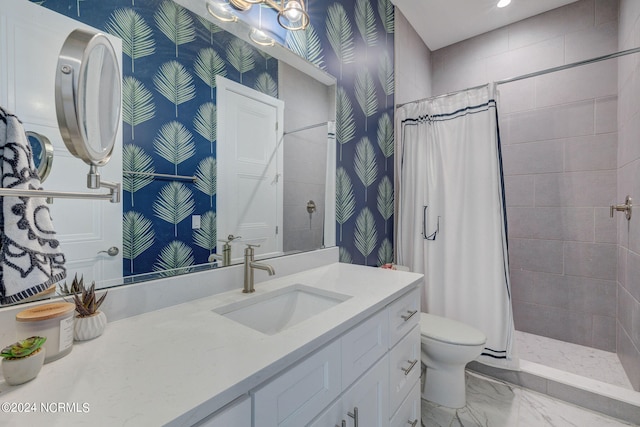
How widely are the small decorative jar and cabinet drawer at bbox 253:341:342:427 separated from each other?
1.42 feet

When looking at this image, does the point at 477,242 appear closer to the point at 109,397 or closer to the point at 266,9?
the point at 266,9

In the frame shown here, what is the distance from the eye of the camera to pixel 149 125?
902 mm

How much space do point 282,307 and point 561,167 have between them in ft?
8.16

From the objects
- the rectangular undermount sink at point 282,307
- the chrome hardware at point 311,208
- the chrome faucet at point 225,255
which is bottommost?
the rectangular undermount sink at point 282,307

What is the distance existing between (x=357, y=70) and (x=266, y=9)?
0.76 metres

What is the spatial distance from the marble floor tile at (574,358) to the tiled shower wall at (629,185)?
0.22ft

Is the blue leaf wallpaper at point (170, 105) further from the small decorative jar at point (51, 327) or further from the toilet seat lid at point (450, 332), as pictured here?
the toilet seat lid at point (450, 332)

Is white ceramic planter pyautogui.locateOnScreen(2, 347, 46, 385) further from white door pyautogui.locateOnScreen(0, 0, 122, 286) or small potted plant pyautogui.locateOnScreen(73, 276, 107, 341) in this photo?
white door pyautogui.locateOnScreen(0, 0, 122, 286)

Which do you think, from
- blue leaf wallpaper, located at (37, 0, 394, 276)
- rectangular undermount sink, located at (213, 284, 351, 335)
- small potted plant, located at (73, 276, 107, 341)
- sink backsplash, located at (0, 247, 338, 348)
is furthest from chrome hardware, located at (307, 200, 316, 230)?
small potted plant, located at (73, 276, 107, 341)

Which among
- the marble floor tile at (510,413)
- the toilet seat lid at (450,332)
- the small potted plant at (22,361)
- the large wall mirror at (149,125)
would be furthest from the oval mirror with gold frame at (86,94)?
the marble floor tile at (510,413)

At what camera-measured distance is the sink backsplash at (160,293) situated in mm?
666

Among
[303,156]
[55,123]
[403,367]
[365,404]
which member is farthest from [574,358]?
[55,123]

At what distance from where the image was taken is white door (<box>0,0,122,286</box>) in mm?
673

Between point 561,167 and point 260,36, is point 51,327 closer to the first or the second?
point 260,36
